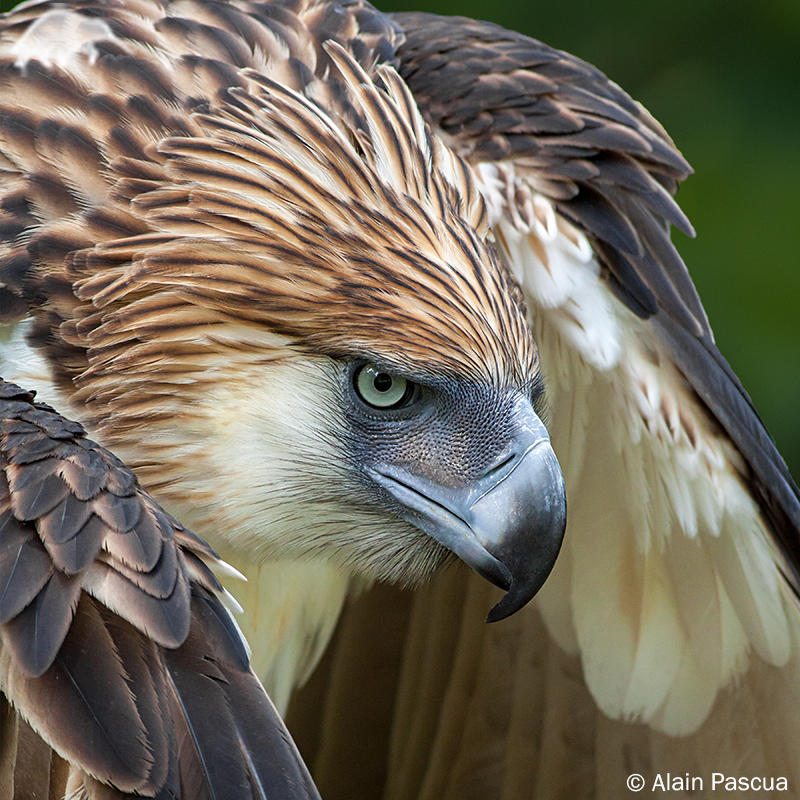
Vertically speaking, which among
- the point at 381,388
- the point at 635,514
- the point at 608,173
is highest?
the point at 608,173

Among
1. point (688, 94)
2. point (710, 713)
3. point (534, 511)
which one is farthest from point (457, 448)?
point (688, 94)

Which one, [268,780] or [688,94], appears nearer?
[268,780]

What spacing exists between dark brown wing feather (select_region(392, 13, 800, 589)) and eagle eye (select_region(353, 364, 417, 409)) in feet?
1.79

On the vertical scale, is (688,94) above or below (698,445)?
below

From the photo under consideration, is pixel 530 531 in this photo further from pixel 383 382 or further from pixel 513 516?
pixel 383 382

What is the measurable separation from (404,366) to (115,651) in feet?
2.19

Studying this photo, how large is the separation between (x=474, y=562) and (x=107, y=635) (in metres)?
0.65

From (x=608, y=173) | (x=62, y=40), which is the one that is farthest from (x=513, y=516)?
(x=62, y=40)

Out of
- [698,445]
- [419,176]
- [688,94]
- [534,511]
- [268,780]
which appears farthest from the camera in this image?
[688,94]

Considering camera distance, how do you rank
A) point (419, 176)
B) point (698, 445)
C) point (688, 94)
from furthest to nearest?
point (688, 94) → point (698, 445) → point (419, 176)

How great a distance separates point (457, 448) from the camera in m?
1.85

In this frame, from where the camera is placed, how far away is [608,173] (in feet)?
7.37

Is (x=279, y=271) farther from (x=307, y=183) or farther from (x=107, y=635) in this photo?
(x=107, y=635)

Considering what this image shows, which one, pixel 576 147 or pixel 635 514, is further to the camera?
pixel 635 514
